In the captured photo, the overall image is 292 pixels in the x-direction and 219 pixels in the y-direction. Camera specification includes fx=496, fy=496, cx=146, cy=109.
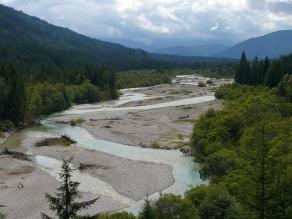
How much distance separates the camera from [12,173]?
61.1m

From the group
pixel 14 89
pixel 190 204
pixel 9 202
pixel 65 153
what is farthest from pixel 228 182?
pixel 14 89

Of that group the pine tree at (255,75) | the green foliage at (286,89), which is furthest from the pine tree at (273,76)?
the green foliage at (286,89)

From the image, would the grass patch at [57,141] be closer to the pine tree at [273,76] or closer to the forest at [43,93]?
the forest at [43,93]

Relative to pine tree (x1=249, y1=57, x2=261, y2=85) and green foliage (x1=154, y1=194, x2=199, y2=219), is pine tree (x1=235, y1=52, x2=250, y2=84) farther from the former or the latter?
green foliage (x1=154, y1=194, x2=199, y2=219)

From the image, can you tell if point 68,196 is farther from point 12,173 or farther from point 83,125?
point 83,125

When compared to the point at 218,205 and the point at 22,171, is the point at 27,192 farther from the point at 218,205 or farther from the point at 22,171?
the point at 218,205

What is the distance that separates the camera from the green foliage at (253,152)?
27750 millimetres

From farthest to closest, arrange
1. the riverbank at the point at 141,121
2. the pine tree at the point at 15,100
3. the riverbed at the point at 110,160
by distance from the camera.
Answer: the pine tree at the point at 15,100 < the riverbank at the point at 141,121 < the riverbed at the point at 110,160

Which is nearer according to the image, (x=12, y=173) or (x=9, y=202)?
(x=9, y=202)

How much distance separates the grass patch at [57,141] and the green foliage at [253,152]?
21.2 m

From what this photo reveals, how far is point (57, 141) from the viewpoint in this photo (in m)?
82.0

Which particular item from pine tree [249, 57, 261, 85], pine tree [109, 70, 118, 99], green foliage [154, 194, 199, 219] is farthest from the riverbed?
pine tree [109, 70, 118, 99]

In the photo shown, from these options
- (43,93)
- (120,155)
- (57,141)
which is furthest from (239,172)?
(43,93)

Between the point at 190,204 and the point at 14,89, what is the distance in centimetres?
6823
